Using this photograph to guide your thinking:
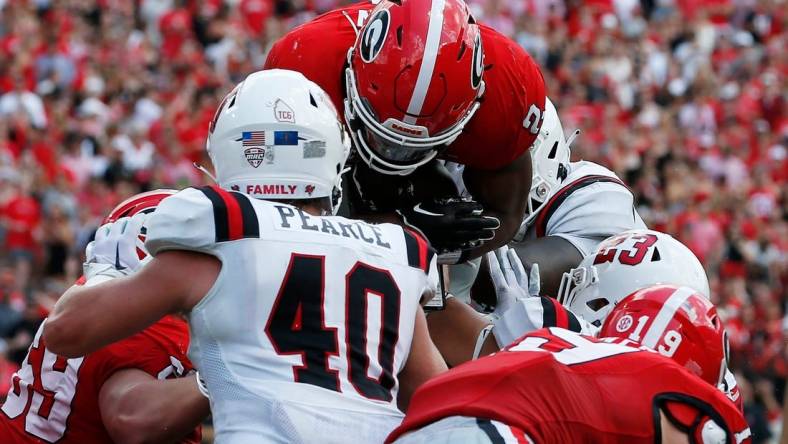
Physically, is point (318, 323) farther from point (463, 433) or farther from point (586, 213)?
point (586, 213)

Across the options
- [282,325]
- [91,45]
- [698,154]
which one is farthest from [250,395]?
[698,154]

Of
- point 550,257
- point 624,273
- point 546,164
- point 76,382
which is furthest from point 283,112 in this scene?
point 546,164

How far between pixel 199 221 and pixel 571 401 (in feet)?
2.95

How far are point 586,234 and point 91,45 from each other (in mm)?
9962

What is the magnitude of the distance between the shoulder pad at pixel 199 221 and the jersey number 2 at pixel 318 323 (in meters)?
0.14

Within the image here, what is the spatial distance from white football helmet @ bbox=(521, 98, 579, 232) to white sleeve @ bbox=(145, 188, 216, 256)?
2113 mm

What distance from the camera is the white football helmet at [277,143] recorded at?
3.24 meters

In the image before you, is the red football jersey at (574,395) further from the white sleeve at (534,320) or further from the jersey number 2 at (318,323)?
the white sleeve at (534,320)

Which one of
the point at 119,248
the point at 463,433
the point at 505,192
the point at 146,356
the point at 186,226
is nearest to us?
the point at 463,433

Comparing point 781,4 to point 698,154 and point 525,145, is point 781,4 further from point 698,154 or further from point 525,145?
point 525,145

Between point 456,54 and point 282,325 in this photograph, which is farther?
point 456,54

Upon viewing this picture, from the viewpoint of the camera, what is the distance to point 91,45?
46.2 ft

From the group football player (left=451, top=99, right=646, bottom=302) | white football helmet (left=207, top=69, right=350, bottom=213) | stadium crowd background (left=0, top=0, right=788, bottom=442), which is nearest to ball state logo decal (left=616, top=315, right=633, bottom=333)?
white football helmet (left=207, top=69, right=350, bottom=213)

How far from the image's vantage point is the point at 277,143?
3.25m
